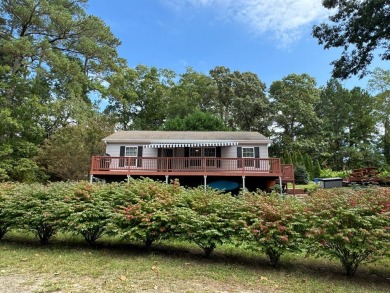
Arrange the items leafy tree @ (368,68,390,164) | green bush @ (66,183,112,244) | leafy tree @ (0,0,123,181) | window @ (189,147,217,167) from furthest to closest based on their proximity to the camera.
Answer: leafy tree @ (368,68,390,164) → leafy tree @ (0,0,123,181) → window @ (189,147,217,167) → green bush @ (66,183,112,244)

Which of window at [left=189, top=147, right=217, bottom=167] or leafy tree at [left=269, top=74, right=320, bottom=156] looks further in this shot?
leafy tree at [left=269, top=74, right=320, bottom=156]

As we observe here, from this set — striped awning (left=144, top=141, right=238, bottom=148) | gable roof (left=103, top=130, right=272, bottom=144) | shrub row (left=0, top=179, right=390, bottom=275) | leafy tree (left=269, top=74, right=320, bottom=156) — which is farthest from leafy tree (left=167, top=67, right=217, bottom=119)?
shrub row (left=0, top=179, right=390, bottom=275)

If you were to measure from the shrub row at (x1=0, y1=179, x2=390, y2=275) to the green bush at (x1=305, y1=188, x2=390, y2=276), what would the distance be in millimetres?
14

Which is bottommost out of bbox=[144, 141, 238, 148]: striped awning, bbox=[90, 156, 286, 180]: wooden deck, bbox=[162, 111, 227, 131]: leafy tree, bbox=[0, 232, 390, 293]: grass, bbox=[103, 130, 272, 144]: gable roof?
bbox=[0, 232, 390, 293]: grass

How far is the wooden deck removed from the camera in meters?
15.5

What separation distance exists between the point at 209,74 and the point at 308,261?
31416 millimetres

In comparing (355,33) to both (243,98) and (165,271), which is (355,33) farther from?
(243,98)

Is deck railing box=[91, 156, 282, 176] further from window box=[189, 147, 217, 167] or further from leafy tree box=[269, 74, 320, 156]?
leafy tree box=[269, 74, 320, 156]

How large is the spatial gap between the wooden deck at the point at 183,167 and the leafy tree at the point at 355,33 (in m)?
5.92

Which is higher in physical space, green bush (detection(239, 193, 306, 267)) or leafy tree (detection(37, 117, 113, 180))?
leafy tree (detection(37, 117, 113, 180))

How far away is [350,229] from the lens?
14.3 feet

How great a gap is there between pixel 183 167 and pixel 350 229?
40.5ft

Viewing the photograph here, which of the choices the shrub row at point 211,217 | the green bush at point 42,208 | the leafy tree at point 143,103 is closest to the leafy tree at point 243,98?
the leafy tree at point 143,103

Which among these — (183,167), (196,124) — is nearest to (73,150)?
(183,167)
